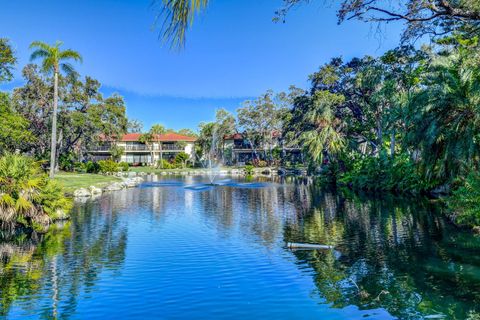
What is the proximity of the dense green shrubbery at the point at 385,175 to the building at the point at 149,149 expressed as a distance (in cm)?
5381

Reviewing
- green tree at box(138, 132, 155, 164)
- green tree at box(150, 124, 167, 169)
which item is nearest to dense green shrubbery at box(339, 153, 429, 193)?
green tree at box(150, 124, 167, 169)

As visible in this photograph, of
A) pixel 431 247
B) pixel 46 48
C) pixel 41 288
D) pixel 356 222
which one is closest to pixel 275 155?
pixel 46 48

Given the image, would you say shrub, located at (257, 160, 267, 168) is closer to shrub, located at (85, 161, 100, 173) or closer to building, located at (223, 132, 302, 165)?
building, located at (223, 132, 302, 165)

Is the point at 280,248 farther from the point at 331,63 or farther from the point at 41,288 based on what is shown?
the point at 331,63

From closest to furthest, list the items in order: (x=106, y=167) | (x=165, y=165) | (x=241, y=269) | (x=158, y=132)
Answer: (x=241, y=269) < (x=106, y=167) < (x=165, y=165) < (x=158, y=132)

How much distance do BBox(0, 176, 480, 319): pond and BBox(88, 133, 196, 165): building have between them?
230ft

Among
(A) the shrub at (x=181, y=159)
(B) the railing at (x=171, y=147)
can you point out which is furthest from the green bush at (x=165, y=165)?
(B) the railing at (x=171, y=147)

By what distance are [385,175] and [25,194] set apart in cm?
3013

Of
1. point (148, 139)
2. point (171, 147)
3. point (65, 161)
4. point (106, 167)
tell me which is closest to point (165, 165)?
point (148, 139)

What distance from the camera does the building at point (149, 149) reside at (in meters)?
89.4

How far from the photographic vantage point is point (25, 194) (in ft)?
55.3

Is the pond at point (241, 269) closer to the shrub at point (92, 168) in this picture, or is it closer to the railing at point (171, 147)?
the shrub at point (92, 168)

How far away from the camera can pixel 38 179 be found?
695 inches

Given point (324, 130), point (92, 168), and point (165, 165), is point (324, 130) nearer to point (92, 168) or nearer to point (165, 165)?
point (92, 168)
